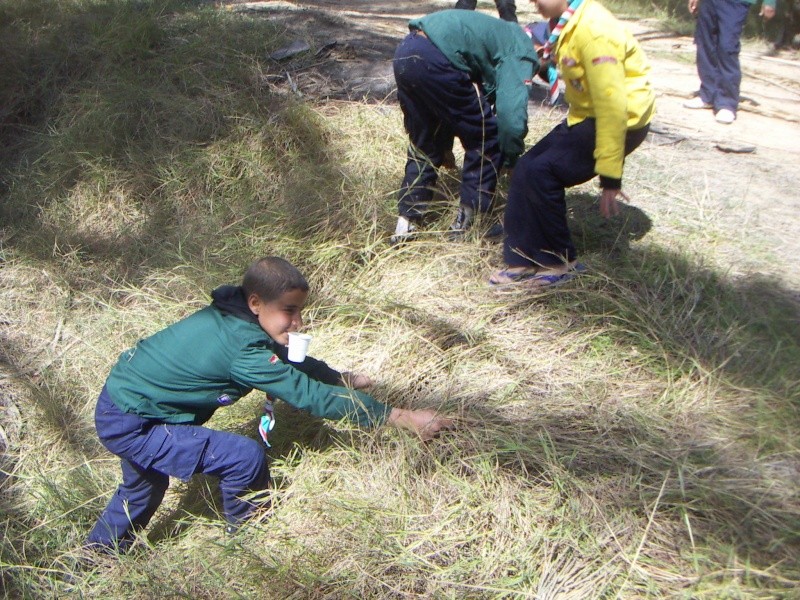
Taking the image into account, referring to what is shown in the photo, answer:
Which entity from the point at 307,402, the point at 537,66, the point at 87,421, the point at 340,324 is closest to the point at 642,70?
the point at 537,66

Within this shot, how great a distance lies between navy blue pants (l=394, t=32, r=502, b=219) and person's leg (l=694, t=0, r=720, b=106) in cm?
280

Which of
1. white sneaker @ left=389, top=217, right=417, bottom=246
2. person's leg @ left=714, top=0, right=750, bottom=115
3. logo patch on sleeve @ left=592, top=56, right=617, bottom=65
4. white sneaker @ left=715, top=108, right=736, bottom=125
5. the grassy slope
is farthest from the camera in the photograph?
person's leg @ left=714, top=0, right=750, bottom=115

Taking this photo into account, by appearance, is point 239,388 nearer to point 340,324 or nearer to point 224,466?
point 224,466

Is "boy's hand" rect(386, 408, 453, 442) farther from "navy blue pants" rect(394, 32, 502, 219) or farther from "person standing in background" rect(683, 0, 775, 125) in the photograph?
Answer: "person standing in background" rect(683, 0, 775, 125)

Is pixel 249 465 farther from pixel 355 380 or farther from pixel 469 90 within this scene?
pixel 469 90

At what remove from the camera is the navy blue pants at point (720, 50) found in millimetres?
5895

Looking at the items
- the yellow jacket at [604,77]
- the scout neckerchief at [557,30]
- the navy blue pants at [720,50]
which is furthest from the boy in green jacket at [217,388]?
the navy blue pants at [720,50]

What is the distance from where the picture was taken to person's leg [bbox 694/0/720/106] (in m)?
6.05

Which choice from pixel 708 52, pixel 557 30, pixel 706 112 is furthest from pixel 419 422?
pixel 708 52

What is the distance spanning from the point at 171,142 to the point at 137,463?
9.77 ft

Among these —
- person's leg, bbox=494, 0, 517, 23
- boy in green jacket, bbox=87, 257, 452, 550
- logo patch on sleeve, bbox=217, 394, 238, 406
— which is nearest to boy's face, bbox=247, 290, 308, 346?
boy in green jacket, bbox=87, 257, 452, 550

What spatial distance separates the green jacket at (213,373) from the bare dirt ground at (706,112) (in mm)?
2210

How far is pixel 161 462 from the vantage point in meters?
2.71

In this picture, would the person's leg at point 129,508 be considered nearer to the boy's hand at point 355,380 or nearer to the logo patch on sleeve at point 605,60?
the boy's hand at point 355,380
